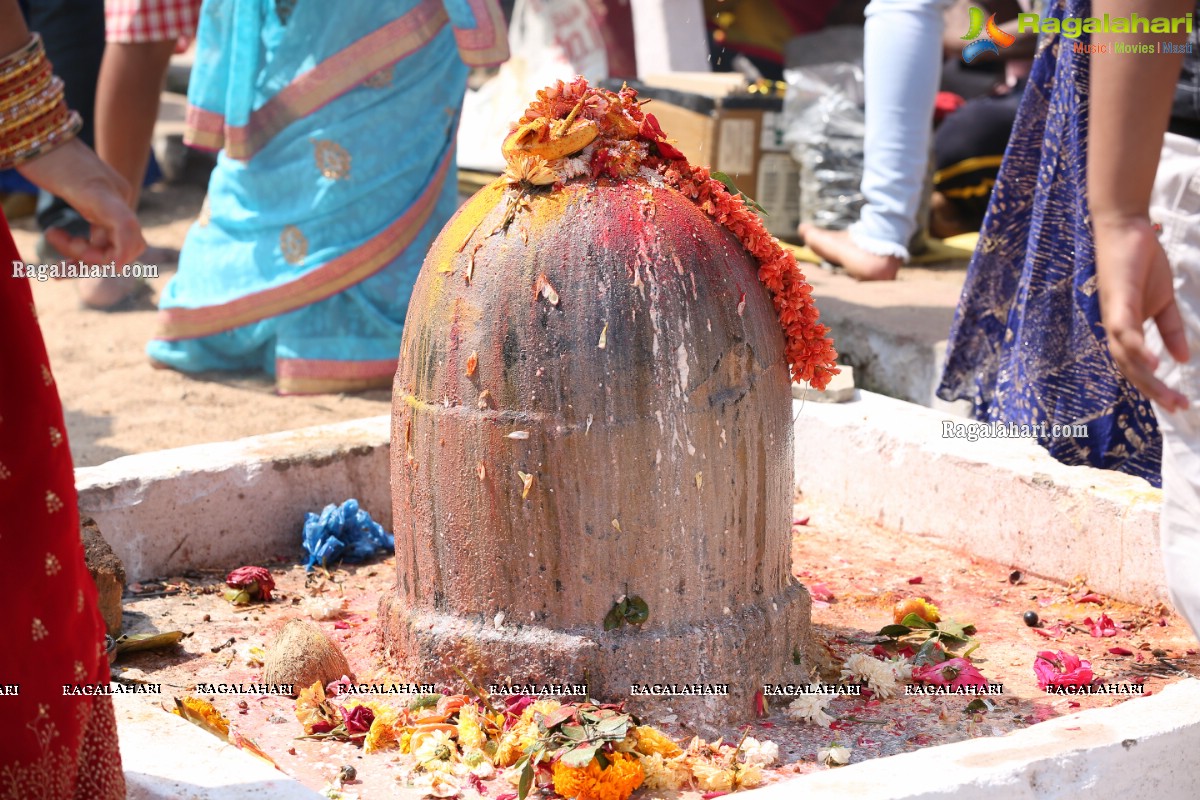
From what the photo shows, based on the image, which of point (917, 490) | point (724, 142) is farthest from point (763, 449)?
point (724, 142)

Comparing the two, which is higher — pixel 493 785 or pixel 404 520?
pixel 404 520

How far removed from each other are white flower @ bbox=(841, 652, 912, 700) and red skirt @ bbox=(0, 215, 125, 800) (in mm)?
1604

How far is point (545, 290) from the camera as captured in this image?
2596 mm

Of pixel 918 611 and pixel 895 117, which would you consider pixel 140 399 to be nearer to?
pixel 895 117

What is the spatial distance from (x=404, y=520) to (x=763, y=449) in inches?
29.7

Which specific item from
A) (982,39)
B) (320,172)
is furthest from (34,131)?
(982,39)

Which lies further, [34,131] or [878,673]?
[878,673]

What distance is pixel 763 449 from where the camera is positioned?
272cm

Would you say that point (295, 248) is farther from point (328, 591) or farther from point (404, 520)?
point (404, 520)

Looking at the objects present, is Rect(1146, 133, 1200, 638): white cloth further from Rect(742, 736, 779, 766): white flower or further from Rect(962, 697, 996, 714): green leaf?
Rect(742, 736, 779, 766): white flower

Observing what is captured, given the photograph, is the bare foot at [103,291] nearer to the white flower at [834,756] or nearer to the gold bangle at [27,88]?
the gold bangle at [27,88]

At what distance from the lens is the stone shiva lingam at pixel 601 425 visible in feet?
8.48

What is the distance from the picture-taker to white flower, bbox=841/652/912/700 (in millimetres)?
2887

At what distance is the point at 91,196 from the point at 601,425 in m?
1.21
